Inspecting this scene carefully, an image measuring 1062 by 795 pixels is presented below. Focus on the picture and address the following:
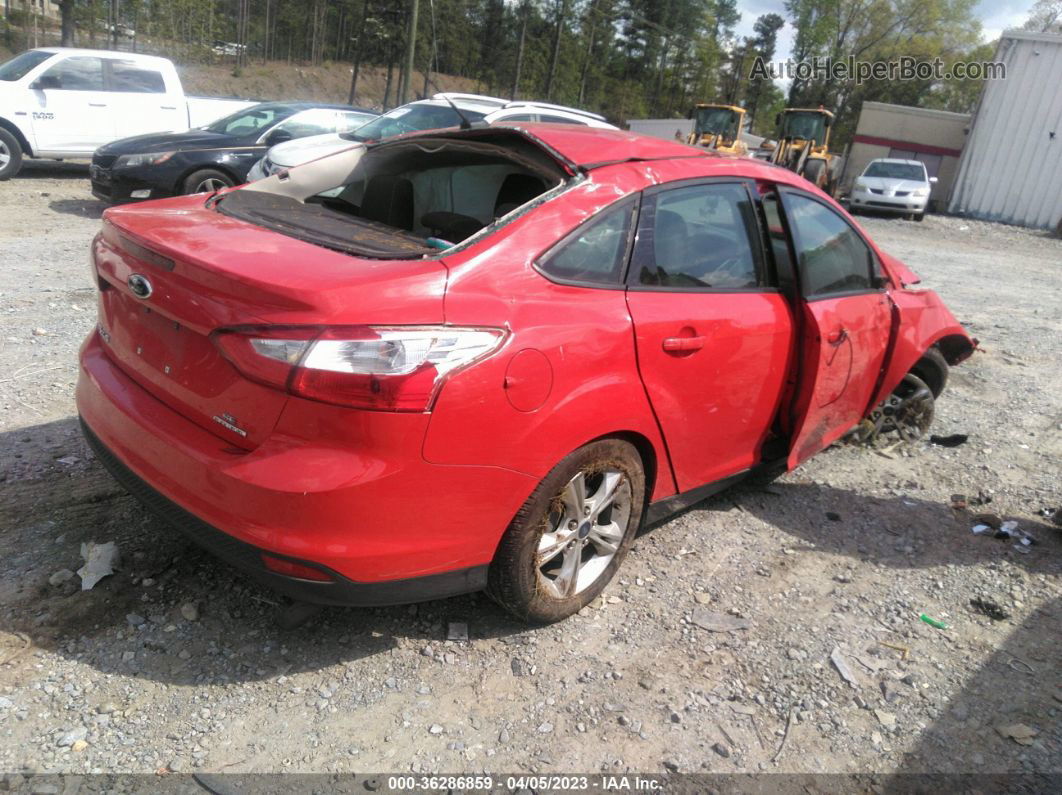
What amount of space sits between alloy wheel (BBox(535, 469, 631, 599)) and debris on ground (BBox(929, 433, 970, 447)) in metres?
3.00

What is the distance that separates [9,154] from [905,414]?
12.5 m

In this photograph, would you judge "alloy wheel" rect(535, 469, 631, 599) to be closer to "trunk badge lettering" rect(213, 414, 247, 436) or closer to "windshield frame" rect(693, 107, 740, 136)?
"trunk badge lettering" rect(213, 414, 247, 436)

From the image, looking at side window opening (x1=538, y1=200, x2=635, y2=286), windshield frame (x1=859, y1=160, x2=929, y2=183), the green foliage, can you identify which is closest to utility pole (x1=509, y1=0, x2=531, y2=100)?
the green foliage

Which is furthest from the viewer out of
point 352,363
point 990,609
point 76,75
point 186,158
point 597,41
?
point 597,41

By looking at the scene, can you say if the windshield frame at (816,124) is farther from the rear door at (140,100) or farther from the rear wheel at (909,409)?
the rear wheel at (909,409)

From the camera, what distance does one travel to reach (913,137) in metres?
33.1

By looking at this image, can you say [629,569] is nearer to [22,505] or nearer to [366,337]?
[366,337]

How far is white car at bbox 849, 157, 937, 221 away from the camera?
20.7 metres

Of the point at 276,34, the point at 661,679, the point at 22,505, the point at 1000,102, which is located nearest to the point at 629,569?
the point at 661,679

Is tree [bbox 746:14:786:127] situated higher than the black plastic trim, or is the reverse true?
tree [bbox 746:14:786:127]

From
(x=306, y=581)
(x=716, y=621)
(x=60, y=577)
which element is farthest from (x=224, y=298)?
(x=716, y=621)

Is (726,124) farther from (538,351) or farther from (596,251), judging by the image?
(538,351)

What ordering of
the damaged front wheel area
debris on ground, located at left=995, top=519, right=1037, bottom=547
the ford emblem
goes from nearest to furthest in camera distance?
1. the ford emblem
2. debris on ground, located at left=995, top=519, right=1037, bottom=547
3. the damaged front wheel area

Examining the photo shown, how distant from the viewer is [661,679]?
8.77 ft
